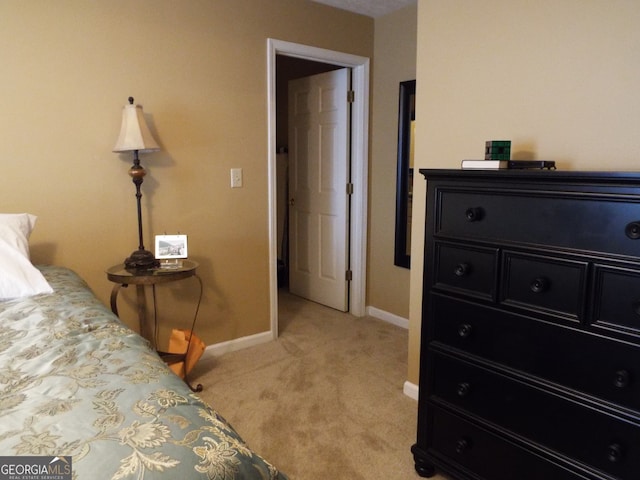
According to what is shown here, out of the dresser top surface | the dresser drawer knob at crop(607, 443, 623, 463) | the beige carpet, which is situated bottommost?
the beige carpet

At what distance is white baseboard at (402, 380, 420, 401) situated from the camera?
2483 millimetres

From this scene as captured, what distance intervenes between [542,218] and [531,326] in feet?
1.13

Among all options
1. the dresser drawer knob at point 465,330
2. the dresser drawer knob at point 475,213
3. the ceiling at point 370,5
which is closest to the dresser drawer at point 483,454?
the dresser drawer knob at point 465,330

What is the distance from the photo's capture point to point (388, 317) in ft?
12.3

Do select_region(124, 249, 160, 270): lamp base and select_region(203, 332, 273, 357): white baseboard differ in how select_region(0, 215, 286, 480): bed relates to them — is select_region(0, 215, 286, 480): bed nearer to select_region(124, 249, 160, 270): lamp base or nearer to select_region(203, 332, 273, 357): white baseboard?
select_region(124, 249, 160, 270): lamp base

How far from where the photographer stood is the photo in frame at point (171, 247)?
2.56 m

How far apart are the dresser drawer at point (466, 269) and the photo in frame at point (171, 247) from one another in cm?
149

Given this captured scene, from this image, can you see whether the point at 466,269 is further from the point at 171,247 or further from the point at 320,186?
the point at 320,186

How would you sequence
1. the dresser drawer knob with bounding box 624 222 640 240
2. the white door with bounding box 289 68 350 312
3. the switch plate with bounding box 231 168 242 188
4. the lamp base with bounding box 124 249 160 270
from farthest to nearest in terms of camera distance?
the white door with bounding box 289 68 350 312
the switch plate with bounding box 231 168 242 188
the lamp base with bounding box 124 249 160 270
the dresser drawer knob with bounding box 624 222 640 240

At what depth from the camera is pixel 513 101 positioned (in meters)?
1.92

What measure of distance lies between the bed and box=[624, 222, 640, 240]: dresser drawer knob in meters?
1.07

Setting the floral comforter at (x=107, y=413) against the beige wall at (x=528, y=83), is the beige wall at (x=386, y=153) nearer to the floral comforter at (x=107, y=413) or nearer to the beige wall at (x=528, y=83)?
the beige wall at (x=528, y=83)

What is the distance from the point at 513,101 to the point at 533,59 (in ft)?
0.57

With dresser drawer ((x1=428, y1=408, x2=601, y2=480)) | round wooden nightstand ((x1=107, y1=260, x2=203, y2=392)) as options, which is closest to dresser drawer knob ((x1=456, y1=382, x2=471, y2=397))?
dresser drawer ((x1=428, y1=408, x2=601, y2=480))
